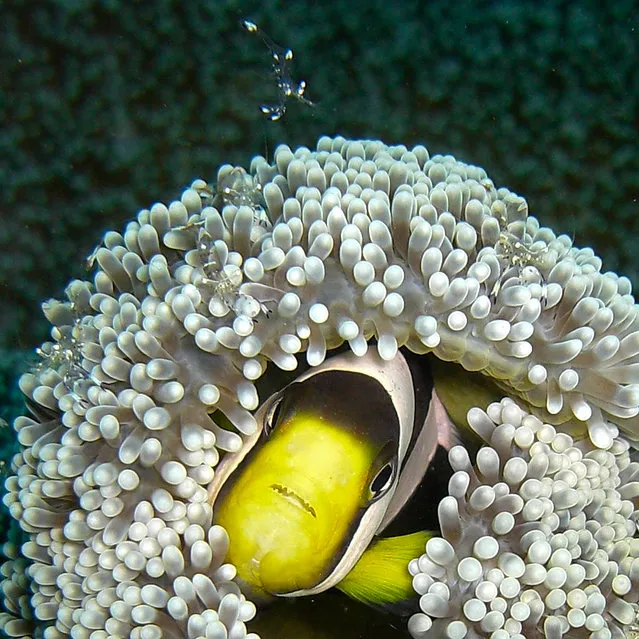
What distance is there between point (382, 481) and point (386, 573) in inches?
8.0

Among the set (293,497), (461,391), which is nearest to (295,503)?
(293,497)

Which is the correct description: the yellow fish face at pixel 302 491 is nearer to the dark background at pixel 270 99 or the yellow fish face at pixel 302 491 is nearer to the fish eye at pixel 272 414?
the fish eye at pixel 272 414

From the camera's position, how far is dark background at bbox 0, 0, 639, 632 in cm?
249

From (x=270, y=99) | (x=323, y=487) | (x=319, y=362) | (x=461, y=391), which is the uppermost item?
(x=270, y=99)

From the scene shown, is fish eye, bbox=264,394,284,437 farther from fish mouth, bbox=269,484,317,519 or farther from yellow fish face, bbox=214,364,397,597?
fish mouth, bbox=269,484,317,519

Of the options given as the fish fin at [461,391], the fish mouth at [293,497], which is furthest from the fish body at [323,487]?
the fish fin at [461,391]

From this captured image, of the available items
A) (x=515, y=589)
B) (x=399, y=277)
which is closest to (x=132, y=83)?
(x=399, y=277)

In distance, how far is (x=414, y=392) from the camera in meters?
1.73

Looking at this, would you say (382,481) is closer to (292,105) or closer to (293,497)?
(293,497)

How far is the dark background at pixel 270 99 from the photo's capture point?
249 cm

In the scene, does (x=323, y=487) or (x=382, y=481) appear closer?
(x=323, y=487)

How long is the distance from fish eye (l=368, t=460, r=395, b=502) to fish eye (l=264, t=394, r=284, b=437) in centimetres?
25

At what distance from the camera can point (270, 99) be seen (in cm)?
264

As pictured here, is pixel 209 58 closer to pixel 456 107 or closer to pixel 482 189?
pixel 456 107
